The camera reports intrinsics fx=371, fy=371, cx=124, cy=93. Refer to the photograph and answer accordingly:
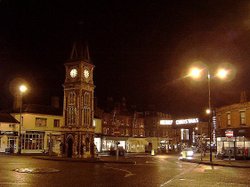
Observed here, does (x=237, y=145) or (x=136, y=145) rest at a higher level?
(x=237, y=145)

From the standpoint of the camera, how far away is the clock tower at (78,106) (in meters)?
50.0

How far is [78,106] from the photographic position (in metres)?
50.5

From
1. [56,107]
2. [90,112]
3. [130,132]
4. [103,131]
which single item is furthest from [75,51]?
[130,132]

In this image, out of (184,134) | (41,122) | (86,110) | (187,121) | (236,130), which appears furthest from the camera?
(184,134)

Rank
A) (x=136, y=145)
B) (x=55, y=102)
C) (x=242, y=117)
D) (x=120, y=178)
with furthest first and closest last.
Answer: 1. (x=136, y=145)
2. (x=55, y=102)
3. (x=242, y=117)
4. (x=120, y=178)

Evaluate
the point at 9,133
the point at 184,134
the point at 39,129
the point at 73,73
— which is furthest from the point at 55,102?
the point at 184,134

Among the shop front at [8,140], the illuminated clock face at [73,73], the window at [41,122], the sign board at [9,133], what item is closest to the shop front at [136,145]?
the window at [41,122]

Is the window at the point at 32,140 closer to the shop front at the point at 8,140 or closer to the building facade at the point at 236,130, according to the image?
the shop front at the point at 8,140

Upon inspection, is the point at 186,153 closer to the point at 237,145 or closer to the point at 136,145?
the point at 237,145

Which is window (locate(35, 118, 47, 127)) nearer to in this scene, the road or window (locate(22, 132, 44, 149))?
window (locate(22, 132, 44, 149))

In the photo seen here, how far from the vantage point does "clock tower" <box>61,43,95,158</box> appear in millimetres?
50031

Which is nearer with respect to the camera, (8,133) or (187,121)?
(8,133)

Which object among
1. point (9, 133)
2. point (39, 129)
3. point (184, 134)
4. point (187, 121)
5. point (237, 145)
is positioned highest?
point (187, 121)

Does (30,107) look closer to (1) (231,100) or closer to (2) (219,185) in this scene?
(1) (231,100)
